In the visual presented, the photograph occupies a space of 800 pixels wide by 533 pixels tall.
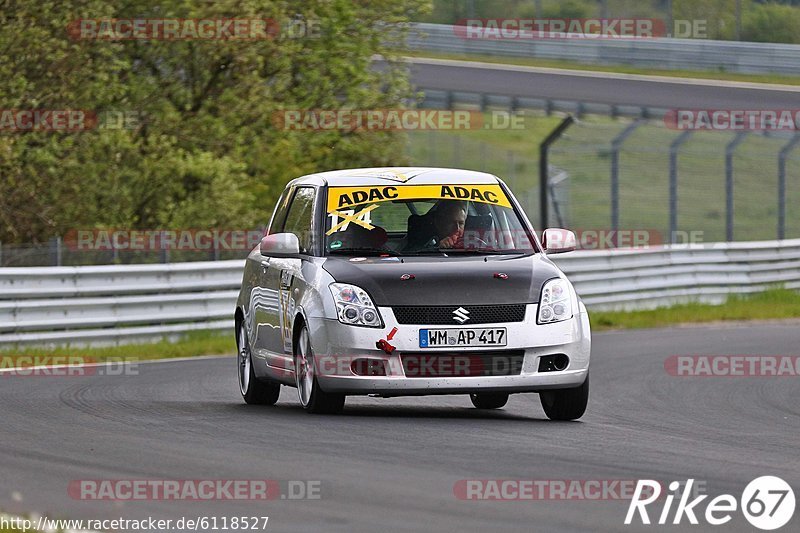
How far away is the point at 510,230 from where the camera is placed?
11602 millimetres

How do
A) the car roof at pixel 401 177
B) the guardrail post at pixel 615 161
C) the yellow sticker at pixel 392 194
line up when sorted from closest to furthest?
the yellow sticker at pixel 392 194
the car roof at pixel 401 177
the guardrail post at pixel 615 161

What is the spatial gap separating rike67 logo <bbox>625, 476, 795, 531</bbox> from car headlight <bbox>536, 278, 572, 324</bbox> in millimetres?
2924

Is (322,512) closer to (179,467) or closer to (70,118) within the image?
(179,467)

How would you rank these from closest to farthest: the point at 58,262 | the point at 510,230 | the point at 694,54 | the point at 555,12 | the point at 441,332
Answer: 1. the point at 441,332
2. the point at 510,230
3. the point at 58,262
4. the point at 694,54
5. the point at 555,12

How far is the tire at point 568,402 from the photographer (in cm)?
1077

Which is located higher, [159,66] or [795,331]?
[159,66]

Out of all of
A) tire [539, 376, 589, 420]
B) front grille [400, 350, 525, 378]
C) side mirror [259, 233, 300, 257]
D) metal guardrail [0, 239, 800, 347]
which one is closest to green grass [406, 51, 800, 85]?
metal guardrail [0, 239, 800, 347]

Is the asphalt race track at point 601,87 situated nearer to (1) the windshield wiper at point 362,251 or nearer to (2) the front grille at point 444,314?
(1) the windshield wiper at point 362,251

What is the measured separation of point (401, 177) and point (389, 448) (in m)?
3.21

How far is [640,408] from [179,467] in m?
4.84

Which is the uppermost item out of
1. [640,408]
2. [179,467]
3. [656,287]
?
[179,467]

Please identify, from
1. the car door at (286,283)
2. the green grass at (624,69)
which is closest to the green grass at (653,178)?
the green grass at (624,69)

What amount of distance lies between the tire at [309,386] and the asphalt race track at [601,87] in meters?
26.4

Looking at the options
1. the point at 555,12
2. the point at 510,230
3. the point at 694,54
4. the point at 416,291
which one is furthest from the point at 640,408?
the point at 555,12
